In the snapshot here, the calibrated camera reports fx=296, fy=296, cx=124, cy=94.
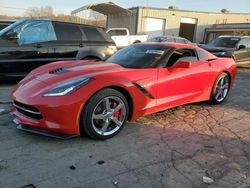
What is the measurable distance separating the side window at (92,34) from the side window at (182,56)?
3.57m

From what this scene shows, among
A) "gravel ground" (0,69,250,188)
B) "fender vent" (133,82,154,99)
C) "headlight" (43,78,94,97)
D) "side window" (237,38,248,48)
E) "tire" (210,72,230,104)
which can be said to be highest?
"side window" (237,38,248,48)

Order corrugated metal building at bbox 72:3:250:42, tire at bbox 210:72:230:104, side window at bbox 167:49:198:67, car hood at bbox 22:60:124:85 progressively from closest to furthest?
car hood at bbox 22:60:124:85 → side window at bbox 167:49:198:67 → tire at bbox 210:72:230:104 → corrugated metal building at bbox 72:3:250:42

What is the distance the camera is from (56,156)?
354 centimetres

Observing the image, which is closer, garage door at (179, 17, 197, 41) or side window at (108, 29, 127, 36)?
side window at (108, 29, 127, 36)

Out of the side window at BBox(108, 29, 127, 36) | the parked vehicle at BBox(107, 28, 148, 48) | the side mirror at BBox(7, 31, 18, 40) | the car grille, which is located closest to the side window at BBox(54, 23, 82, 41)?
the side mirror at BBox(7, 31, 18, 40)

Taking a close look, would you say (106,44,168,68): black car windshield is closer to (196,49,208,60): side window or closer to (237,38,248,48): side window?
(196,49,208,60): side window

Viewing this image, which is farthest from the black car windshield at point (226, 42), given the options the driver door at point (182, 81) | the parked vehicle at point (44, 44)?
the driver door at point (182, 81)

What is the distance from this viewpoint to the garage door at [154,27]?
2989 cm

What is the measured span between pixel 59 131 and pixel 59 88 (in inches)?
21.9

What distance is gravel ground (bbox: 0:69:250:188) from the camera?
10.2 feet

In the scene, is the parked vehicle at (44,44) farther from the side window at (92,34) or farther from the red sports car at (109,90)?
the red sports car at (109,90)

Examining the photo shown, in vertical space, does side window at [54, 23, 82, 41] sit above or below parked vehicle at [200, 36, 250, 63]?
above

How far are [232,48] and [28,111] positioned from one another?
1161cm

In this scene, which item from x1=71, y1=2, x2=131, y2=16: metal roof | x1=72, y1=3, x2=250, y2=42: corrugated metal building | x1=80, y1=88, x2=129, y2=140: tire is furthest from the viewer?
x1=72, y1=3, x2=250, y2=42: corrugated metal building
